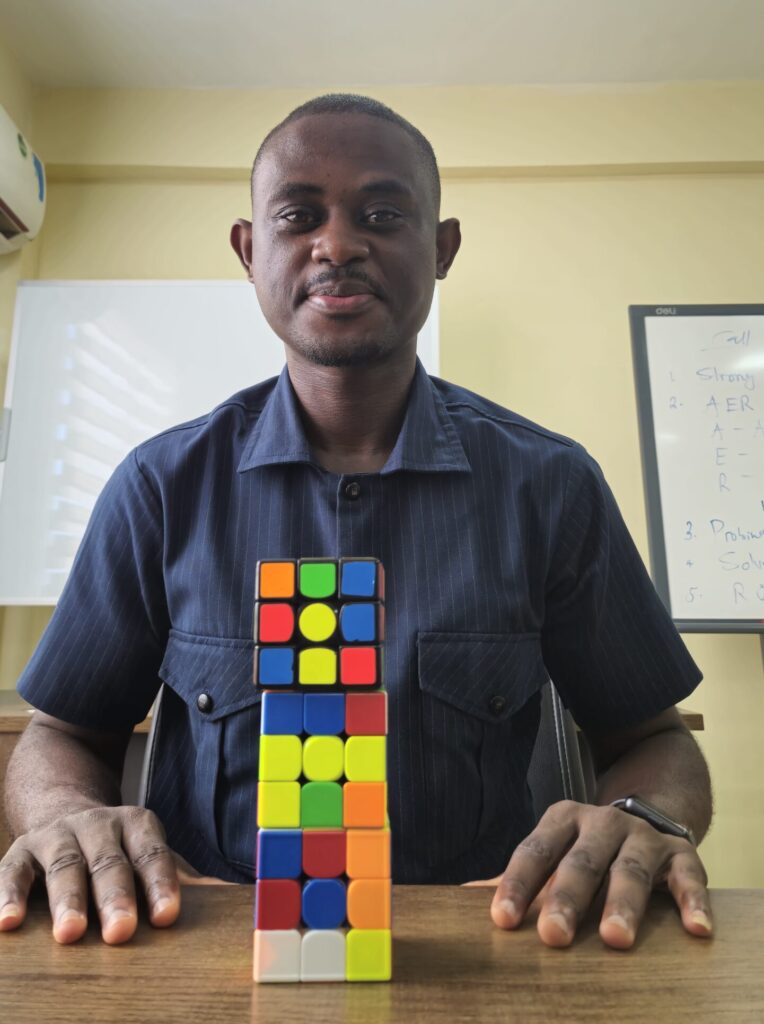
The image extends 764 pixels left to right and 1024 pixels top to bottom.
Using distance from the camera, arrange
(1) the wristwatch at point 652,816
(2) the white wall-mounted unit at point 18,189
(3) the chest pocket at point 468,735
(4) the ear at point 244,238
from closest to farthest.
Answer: (1) the wristwatch at point 652,816, (3) the chest pocket at point 468,735, (4) the ear at point 244,238, (2) the white wall-mounted unit at point 18,189

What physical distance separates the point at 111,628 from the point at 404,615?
0.35 metres

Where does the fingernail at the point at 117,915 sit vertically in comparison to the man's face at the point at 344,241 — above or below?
below

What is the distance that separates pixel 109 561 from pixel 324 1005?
0.65 metres

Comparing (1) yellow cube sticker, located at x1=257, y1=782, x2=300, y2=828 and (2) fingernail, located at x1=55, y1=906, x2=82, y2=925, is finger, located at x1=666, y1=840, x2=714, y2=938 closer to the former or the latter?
(1) yellow cube sticker, located at x1=257, y1=782, x2=300, y2=828

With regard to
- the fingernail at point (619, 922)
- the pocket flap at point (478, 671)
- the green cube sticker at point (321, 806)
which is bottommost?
the fingernail at point (619, 922)

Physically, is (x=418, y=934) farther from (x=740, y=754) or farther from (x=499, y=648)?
(x=740, y=754)

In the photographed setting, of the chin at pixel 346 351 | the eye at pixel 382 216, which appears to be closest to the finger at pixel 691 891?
the chin at pixel 346 351

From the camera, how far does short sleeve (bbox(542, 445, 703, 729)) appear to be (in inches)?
38.2

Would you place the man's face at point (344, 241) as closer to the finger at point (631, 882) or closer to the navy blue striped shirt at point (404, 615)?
the navy blue striped shirt at point (404, 615)

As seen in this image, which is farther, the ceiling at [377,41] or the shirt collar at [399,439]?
the ceiling at [377,41]

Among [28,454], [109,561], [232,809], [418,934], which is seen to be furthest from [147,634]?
[28,454]

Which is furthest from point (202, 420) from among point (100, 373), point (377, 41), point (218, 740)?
point (377, 41)

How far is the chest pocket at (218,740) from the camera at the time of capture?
0.87 metres

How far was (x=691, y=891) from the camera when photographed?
1.91 feet
